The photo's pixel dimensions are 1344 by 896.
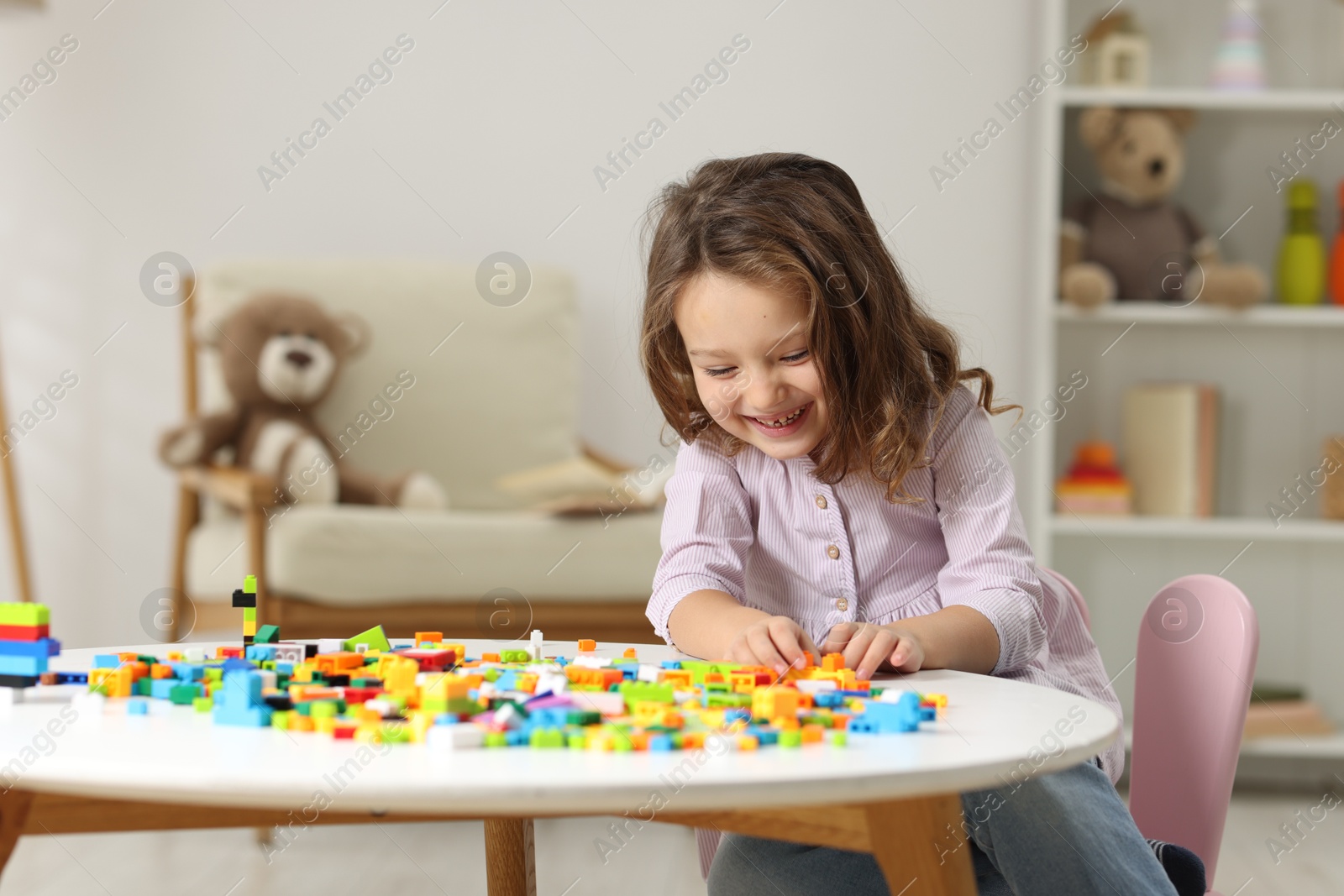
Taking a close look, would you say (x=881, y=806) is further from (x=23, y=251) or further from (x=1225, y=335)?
(x=23, y=251)

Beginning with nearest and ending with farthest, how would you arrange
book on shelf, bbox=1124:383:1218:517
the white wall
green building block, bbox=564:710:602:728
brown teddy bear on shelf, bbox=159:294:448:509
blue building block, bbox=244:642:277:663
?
green building block, bbox=564:710:602:728
blue building block, bbox=244:642:277:663
brown teddy bear on shelf, bbox=159:294:448:509
book on shelf, bbox=1124:383:1218:517
the white wall

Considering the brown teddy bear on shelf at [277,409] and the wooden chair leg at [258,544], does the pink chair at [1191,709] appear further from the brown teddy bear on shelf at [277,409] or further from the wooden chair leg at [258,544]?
the brown teddy bear on shelf at [277,409]

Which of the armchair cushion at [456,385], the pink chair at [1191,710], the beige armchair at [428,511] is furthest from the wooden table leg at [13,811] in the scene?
the armchair cushion at [456,385]

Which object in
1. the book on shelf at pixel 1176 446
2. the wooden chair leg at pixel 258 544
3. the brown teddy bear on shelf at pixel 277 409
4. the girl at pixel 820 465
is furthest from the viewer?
the book on shelf at pixel 1176 446

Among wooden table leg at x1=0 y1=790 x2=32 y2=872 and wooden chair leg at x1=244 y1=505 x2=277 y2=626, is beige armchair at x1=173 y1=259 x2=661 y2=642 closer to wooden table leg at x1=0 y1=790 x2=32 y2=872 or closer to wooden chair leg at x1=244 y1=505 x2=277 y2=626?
wooden chair leg at x1=244 y1=505 x2=277 y2=626

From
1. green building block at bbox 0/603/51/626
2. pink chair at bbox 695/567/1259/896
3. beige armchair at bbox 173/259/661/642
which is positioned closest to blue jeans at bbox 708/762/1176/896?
pink chair at bbox 695/567/1259/896

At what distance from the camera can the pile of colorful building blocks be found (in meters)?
0.57

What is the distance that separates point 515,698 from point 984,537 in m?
0.47

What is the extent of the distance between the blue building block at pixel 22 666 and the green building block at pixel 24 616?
2 cm

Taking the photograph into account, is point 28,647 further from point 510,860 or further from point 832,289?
point 832,289

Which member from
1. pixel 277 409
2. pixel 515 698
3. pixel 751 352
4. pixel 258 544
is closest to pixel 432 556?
pixel 258 544

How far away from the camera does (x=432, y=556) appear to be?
199cm

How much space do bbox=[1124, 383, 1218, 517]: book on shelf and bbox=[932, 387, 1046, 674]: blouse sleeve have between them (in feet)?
5.20

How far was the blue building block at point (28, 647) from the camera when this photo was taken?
688 millimetres
